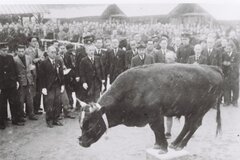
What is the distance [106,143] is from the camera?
6098mm

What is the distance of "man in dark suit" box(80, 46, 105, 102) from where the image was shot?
24.2 ft

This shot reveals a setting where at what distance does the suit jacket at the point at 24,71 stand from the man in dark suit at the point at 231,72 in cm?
430

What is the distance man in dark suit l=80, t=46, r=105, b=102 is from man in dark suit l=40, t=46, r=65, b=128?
0.46 m

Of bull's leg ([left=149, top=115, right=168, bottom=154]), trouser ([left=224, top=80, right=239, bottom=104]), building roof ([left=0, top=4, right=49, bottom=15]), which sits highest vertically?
building roof ([left=0, top=4, right=49, bottom=15])

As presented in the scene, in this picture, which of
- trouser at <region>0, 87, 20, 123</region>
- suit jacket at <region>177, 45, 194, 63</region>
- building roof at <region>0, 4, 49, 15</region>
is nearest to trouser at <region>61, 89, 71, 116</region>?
trouser at <region>0, 87, 20, 123</region>

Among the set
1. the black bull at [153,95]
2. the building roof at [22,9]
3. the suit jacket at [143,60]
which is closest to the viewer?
the black bull at [153,95]

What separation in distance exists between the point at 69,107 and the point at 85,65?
1270mm

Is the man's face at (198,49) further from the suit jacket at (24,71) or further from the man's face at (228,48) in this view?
the suit jacket at (24,71)

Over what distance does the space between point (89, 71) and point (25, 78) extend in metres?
1.30

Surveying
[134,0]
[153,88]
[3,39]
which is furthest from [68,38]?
[153,88]

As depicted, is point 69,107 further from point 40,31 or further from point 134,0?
point 40,31

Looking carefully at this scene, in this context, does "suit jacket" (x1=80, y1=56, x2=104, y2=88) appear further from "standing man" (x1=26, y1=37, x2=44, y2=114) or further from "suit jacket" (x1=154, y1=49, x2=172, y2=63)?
"suit jacket" (x1=154, y1=49, x2=172, y2=63)

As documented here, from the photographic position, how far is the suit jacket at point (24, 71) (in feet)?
23.9

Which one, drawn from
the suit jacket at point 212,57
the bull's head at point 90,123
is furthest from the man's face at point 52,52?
the suit jacket at point 212,57
